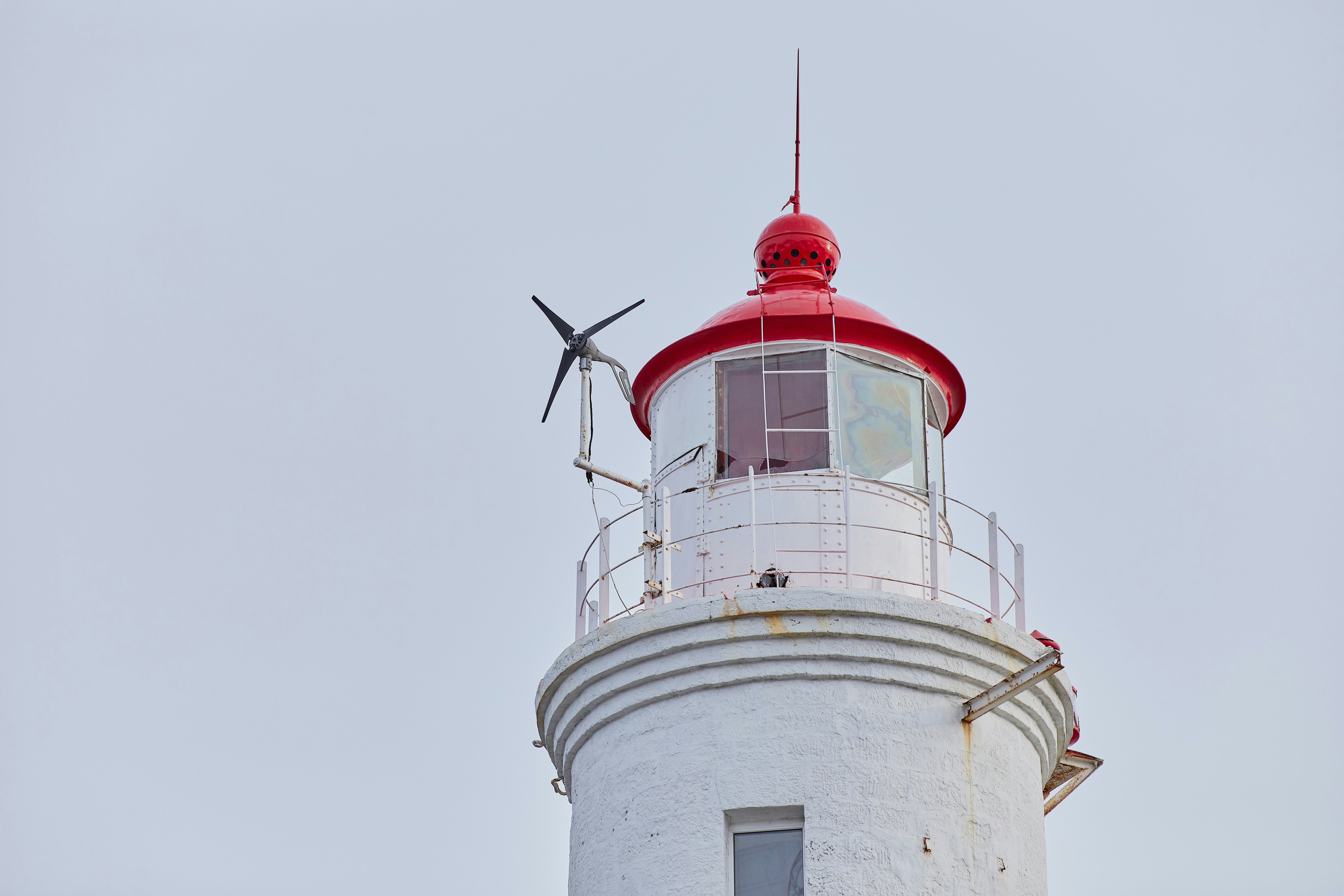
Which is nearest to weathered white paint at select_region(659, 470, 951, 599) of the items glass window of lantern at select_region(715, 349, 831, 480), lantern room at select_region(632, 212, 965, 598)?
lantern room at select_region(632, 212, 965, 598)

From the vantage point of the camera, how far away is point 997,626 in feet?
42.1

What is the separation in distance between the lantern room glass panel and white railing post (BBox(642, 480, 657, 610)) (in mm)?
1549

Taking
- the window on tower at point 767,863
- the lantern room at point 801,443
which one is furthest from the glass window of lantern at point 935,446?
the window on tower at point 767,863

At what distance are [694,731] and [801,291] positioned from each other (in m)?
4.18

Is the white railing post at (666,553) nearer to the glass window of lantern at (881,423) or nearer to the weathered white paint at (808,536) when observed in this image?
the weathered white paint at (808,536)

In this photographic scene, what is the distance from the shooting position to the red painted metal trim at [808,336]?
14.2 meters

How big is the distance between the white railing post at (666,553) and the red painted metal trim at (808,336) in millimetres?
1584

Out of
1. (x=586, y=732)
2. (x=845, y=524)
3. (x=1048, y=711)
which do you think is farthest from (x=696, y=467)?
(x=1048, y=711)

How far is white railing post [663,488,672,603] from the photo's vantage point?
12.9m

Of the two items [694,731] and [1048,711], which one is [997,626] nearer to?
[1048,711]

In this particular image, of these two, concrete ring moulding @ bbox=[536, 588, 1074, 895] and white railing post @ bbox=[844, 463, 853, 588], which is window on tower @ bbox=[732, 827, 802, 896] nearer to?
concrete ring moulding @ bbox=[536, 588, 1074, 895]

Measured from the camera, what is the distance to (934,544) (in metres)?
13.0

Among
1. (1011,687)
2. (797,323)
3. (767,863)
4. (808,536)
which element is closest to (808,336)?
(797,323)

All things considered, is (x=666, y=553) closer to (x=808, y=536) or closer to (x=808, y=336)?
(x=808, y=536)
